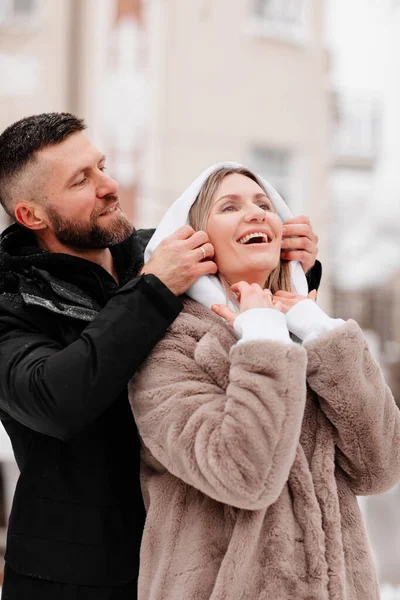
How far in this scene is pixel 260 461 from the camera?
4.89 feet

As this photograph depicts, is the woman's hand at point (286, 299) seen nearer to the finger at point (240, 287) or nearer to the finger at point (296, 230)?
the finger at point (240, 287)

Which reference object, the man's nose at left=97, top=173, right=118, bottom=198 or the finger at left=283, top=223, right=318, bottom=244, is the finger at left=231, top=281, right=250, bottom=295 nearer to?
the finger at left=283, top=223, right=318, bottom=244

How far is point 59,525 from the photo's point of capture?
5.94 ft

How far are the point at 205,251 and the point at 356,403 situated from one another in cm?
47

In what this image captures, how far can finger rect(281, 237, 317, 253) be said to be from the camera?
1.97 m

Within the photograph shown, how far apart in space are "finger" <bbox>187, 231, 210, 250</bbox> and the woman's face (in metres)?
0.03

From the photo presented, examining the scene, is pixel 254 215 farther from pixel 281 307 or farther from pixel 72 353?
pixel 72 353

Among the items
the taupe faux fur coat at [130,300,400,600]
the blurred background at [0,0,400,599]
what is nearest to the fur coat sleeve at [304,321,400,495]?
the taupe faux fur coat at [130,300,400,600]

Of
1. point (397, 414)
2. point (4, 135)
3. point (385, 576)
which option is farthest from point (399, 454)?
point (385, 576)

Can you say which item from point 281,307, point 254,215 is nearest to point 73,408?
point 281,307

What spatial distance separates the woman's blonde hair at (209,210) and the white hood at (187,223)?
0.03 feet

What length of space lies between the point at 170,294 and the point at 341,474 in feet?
1.70

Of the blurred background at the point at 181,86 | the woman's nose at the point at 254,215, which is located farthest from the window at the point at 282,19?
the woman's nose at the point at 254,215

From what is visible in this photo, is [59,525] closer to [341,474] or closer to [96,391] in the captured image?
[96,391]
